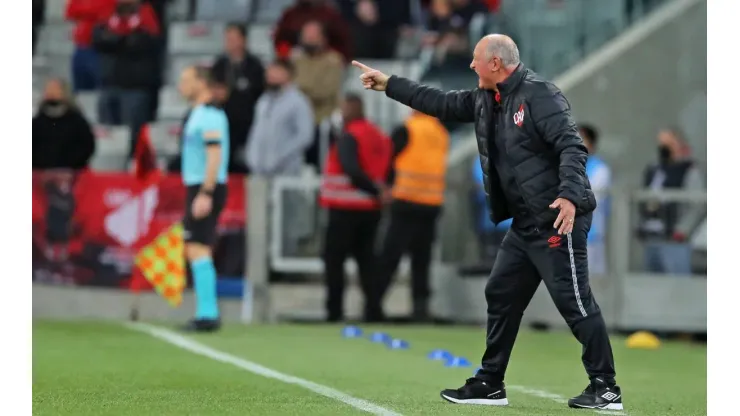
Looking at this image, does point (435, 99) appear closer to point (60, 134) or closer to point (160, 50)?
point (60, 134)

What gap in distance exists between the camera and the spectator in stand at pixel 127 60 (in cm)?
1953

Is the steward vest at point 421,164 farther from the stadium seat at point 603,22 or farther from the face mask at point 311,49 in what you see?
the stadium seat at point 603,22

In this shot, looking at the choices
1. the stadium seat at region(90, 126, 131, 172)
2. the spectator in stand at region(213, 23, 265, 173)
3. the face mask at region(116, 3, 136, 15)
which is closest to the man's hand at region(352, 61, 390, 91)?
the spectator in stand at region(213, 23, 265, 173)

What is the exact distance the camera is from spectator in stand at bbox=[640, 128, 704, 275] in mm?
15883

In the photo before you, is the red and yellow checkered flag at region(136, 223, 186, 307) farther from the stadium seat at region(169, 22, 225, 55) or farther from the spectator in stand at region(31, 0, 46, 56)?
the spectator in stand at region(31, 0, 46, 56)

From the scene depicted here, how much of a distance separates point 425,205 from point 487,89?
819cm

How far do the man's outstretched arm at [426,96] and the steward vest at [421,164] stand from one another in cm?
768

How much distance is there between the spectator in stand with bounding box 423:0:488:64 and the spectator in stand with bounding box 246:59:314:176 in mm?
1959

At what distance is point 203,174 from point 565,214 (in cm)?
632

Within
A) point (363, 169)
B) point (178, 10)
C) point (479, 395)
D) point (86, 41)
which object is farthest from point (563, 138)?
point (178, 10)

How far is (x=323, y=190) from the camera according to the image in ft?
54.4

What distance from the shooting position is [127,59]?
19.6 meters
